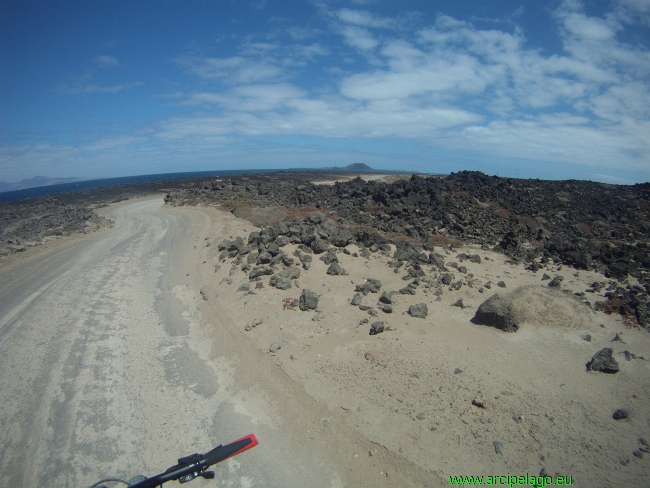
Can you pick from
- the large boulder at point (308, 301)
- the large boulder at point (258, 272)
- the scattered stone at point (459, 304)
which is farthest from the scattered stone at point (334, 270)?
the scattered stone at point (459, 304)

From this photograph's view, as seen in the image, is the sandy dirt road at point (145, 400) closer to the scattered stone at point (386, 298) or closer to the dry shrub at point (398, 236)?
the scattered stone at point (386, 298)

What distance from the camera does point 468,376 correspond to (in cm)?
746

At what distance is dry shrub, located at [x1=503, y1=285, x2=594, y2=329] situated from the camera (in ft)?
33.2

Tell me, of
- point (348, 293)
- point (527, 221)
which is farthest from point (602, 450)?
point (527, 221)

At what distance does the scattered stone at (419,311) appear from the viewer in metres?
10.3

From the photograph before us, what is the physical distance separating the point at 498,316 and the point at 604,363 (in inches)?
101

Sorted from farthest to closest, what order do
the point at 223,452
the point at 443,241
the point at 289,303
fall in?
the point at 443,241 < the point at 289,303 < the point at 223,452

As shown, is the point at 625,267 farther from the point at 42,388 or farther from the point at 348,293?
the point at 42,388

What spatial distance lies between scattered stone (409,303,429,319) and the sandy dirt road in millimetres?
4810

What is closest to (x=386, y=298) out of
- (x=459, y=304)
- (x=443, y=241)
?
(x=459, y=304)

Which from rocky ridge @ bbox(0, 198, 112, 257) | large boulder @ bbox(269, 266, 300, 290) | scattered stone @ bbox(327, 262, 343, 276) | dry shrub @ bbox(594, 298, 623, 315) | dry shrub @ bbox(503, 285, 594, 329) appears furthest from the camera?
rocky ridge @ bbox(0, 198, 112, 257)

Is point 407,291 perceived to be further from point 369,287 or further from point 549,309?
point 549,309

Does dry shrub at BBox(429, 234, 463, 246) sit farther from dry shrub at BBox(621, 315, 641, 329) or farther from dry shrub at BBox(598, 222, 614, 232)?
dry shrub at BBox(598, 222, 614, 232)

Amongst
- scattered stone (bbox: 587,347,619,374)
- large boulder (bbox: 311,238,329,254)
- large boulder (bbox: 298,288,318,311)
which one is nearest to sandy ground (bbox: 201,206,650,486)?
scattered stone (bbox: 587,347,619,374)
